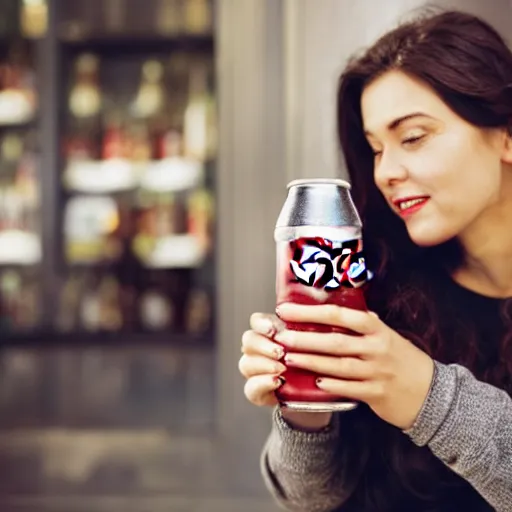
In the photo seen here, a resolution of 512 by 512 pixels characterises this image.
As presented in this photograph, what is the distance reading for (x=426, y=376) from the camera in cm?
82

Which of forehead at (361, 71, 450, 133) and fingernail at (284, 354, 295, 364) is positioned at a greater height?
forehead at (361, 71, 450, 133)

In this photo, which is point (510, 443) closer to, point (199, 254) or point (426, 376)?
point (426, 376)

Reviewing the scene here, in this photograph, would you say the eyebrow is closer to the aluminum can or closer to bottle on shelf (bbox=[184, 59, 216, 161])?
the aluminum can

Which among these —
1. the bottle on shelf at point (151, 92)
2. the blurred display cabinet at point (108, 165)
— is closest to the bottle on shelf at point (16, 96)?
the blurred display cabinet at point (108, 165)

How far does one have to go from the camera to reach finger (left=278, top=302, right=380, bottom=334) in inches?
30.7

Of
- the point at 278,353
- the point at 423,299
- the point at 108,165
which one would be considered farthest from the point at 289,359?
the point at 108,165

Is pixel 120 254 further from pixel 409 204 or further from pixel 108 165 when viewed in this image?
pixel 409 204

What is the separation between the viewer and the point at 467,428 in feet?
2.69

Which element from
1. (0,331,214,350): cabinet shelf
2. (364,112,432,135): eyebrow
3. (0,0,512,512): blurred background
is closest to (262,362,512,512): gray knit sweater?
(364,112,432,135): eyebrow

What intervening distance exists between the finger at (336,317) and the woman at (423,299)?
3 centimetres

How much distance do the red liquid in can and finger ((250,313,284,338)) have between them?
2cm

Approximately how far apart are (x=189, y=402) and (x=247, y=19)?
143cm

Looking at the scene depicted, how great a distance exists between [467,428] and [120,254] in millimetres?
2599

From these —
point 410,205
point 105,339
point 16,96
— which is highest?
point 16,96
